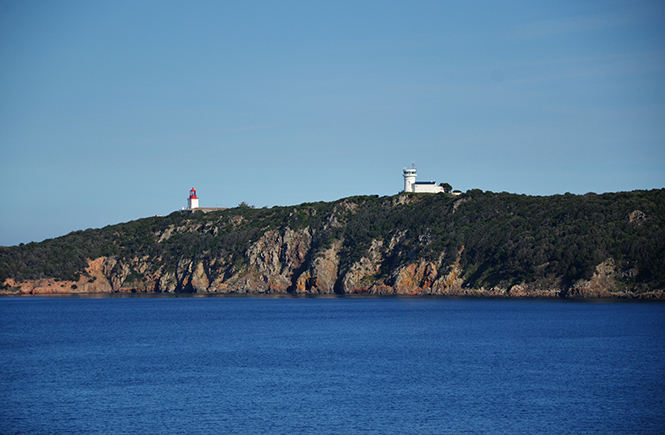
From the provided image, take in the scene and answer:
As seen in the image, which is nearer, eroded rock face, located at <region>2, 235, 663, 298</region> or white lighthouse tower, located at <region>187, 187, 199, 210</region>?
eroded rock face, located at <region>2, 235, 663, 298</region>

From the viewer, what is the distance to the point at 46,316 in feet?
293

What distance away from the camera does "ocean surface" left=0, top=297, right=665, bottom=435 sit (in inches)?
1192

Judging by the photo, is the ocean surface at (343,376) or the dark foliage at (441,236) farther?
the dark foliage at (441,236)

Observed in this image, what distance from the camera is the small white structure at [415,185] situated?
15612 cm

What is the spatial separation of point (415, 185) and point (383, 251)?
29.1 metres

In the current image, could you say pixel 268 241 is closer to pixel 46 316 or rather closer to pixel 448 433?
pixel 46 316

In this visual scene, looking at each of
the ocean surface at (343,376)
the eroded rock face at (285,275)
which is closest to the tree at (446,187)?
the eroded rock face at (285,275)

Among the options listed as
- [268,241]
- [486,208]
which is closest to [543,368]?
[486,208]

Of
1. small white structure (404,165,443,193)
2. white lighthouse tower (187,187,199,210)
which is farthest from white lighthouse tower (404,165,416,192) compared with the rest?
white lighthouse tower (187,187,199,210)

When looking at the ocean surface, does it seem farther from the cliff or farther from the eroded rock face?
the eroded rock face

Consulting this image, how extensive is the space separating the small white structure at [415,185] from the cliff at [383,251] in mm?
6484

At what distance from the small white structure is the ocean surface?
265ft

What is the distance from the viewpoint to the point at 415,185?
6196 inches

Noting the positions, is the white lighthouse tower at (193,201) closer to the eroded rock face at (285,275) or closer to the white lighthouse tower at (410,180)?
the eroded rock face at (285,275)
